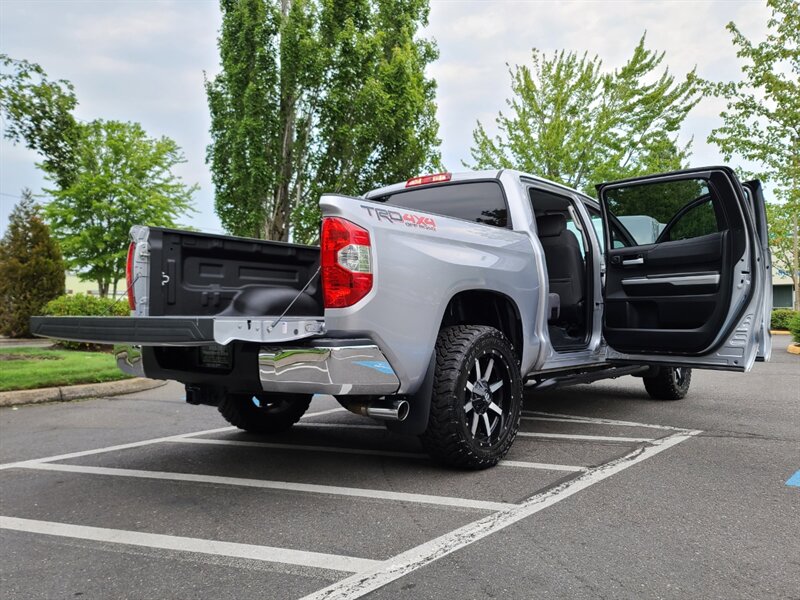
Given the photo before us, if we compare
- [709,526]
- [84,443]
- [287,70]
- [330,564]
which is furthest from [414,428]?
[287,70]

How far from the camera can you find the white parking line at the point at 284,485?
334 centimetres

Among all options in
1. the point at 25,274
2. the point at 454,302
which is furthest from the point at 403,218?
the point at 25,274

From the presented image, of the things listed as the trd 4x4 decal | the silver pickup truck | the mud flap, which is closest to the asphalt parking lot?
the mud flap

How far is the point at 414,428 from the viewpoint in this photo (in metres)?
3.58

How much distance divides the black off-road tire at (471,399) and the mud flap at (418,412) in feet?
0.23

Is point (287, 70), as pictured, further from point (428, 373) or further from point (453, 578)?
point (453, 578)

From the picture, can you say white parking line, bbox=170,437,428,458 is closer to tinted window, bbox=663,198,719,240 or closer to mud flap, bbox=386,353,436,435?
mud flap, bbox=386,353,436,435

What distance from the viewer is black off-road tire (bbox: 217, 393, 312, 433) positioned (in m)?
4.96

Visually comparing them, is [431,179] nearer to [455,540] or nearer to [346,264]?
[346,264]

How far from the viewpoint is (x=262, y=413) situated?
5125mm

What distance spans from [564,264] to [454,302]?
6.38 ft

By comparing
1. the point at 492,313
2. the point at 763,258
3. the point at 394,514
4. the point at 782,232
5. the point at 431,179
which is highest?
the point at 782,232

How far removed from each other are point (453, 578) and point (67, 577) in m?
1.59

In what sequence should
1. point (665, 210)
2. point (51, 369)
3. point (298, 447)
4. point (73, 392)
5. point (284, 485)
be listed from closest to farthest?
point (284, 485), point (298, 447), point (665, 210), point (73, 392), point (51, 369)
